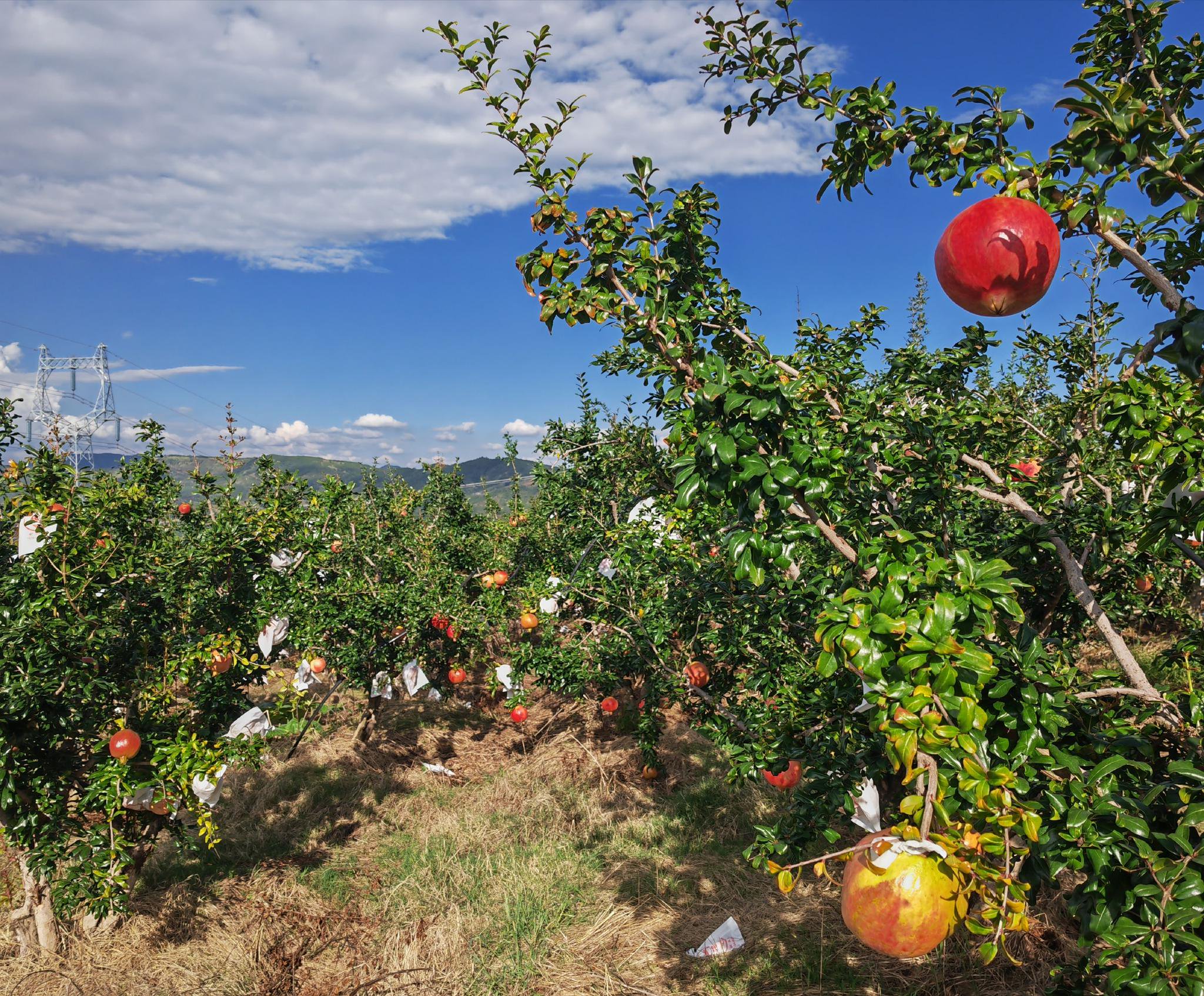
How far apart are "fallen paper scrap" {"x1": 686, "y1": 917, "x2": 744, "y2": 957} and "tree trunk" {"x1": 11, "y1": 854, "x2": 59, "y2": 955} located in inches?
160

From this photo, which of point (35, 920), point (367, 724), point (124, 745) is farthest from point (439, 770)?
point (124, 745)

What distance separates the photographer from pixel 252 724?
4.80 meters

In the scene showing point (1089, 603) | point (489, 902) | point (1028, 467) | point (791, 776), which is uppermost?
point (1028, 467)

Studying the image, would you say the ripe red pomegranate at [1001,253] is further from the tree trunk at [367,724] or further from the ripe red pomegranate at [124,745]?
the tree trunk at [367,724]

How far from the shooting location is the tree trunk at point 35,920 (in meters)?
4.46

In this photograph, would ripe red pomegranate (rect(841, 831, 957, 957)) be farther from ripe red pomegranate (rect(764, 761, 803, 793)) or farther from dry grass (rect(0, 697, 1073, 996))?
dry grass (rect(0, 697, 1073, 996))

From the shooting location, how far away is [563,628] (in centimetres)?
708

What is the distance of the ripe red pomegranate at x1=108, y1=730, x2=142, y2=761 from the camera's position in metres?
4.01

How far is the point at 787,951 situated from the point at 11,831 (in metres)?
4.53

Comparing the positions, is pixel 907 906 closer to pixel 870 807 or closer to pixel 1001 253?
pixel 1001 253

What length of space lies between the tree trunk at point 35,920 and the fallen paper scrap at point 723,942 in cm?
406

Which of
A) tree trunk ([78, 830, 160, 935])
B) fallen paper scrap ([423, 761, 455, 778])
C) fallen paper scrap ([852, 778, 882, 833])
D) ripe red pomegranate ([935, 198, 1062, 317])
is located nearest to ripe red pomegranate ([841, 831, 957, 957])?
ripe red pomegranate ([935, 198, 1062, 317])

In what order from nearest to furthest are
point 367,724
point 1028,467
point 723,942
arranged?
point 723,942 < point 1028,467 < point 367,724

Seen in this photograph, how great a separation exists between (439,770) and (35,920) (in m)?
3.61
